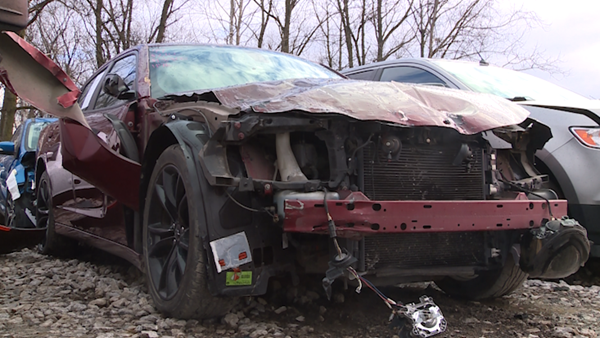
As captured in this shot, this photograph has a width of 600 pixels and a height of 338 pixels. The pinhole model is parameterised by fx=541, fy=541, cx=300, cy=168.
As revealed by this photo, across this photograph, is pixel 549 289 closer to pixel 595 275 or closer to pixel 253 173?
pixel 595 275

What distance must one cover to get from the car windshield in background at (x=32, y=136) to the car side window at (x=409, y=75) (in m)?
4.53

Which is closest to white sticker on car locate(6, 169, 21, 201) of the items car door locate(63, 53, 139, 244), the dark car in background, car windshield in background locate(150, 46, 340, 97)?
car door locate(63, 53, 139, 244)

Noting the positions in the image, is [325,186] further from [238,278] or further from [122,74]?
[122,74]

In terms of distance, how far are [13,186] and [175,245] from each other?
185 inches

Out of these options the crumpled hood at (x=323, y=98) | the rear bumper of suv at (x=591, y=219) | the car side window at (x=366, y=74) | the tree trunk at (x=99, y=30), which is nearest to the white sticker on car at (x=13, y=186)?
the crumpled hood at (x=323, y=98)

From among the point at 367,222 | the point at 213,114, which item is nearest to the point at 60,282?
the point at 213,114

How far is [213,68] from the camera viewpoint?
3977 millimetres

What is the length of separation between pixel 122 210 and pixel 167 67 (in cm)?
107

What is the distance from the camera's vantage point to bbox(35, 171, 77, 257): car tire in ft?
17.5

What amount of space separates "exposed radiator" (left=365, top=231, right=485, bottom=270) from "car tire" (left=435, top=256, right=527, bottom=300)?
32cm

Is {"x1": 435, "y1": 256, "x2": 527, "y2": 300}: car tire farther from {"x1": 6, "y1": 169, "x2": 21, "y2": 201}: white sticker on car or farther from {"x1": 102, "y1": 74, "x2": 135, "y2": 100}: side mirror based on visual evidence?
{"x1": 6, "y1": 169, "x2": 21, "y2": 201}: white sticker on car

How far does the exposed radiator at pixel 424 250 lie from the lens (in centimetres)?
270

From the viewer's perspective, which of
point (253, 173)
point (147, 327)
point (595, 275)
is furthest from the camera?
point (595, 275)

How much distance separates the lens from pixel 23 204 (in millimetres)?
6816
